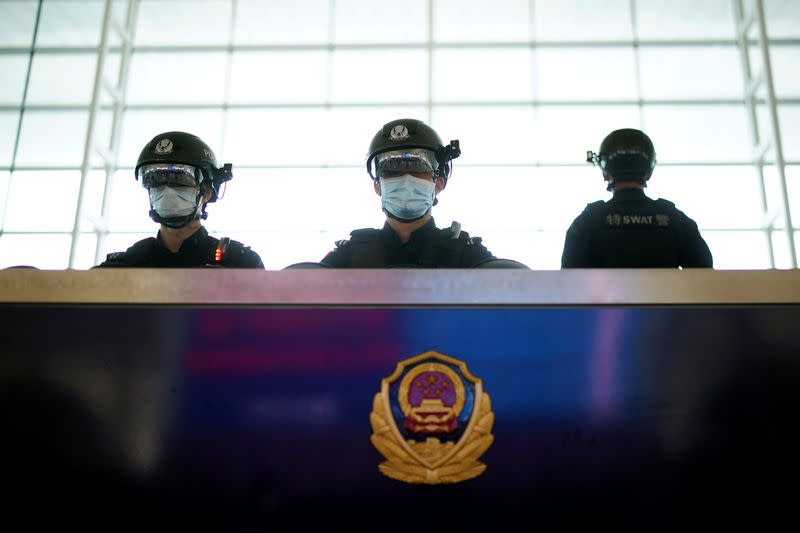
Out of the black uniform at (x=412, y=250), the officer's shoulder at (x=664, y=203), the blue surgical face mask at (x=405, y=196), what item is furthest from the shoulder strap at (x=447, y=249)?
the officer's shoulder at (x=664, y=203)

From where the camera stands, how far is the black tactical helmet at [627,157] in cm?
260

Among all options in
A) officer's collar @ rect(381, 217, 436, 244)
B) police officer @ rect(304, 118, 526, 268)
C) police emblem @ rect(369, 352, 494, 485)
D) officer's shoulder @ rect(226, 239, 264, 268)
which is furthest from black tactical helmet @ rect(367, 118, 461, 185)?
police emblem @ rect(369, 352, 494, 485)

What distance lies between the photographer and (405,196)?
7.89 feet

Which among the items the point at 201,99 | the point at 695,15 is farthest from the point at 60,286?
the point at 695,15

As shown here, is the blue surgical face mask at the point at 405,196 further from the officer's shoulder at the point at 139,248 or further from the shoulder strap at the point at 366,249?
the officer's shoulder at the point at 139,248

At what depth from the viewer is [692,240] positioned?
2.36 m

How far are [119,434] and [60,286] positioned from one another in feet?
0.94

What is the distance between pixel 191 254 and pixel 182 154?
38 centimetres

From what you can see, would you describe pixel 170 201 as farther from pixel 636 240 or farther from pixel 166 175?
pixel 636 240

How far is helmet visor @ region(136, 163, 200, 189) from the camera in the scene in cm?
250

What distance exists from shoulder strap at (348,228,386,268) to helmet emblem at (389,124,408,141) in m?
0.35

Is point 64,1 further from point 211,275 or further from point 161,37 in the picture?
point 211,275

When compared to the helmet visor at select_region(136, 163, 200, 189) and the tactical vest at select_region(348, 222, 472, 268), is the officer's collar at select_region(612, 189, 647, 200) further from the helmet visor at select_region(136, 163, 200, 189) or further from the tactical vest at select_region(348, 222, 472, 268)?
the helmet visor at select_region(136, 163, 200, 189)

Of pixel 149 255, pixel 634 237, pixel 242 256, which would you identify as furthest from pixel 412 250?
A: pixel 149 255
